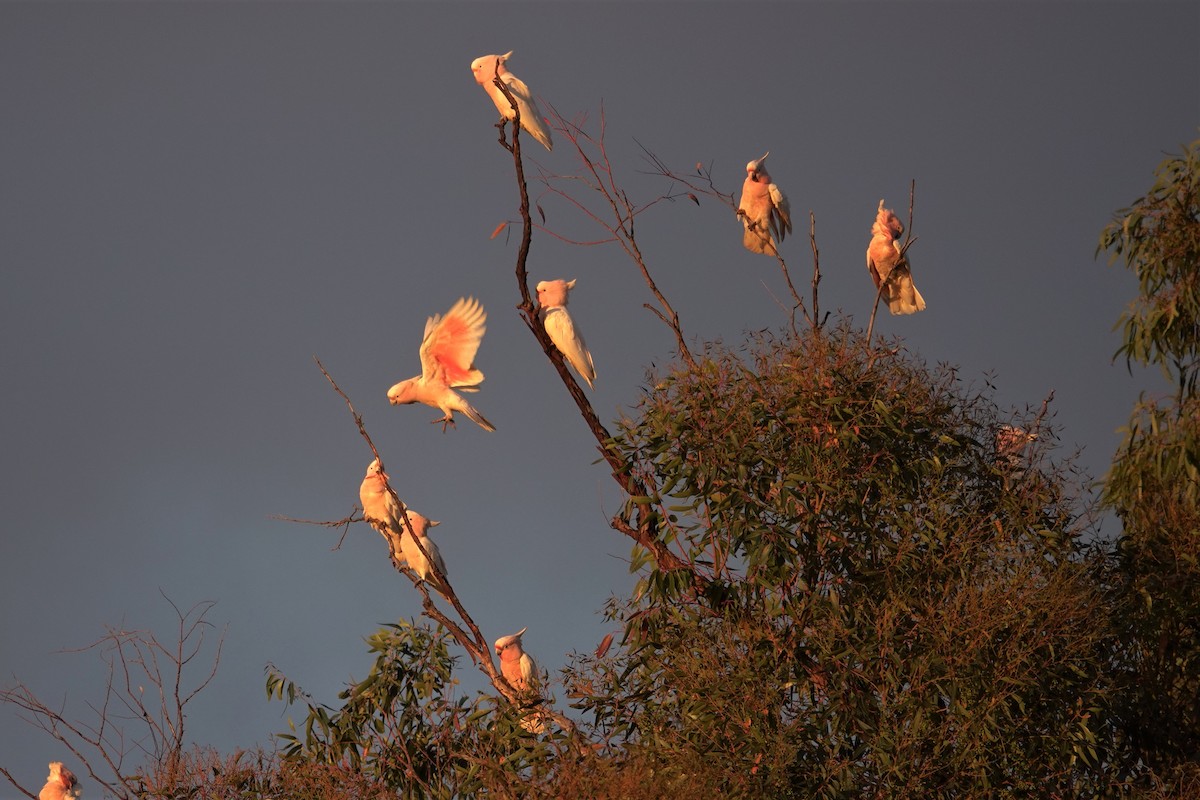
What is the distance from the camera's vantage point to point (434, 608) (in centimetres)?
520

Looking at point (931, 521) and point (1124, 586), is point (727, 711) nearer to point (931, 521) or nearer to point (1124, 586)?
point (931, 521)

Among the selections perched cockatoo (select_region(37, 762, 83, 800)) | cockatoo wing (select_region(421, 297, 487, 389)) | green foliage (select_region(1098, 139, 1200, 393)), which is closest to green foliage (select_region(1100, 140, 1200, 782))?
green foliage (select_region(1098, 139, 1200, 393))

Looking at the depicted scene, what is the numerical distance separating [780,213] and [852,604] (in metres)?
2.63

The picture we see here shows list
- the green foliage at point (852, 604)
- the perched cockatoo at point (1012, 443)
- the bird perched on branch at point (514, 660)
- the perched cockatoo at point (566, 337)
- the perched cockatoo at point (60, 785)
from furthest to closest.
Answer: the perched cockatoo at point (60, 785), the bird perched on branch at point (514, 660), the perched cockatoo at point (566, 337), the perched cockatoo at point (1012, 443), the green foliage at point (852, 604)

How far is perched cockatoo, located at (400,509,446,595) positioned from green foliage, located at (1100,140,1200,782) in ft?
8.49

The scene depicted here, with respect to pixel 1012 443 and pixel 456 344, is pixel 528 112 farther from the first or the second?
pixel 1012 443

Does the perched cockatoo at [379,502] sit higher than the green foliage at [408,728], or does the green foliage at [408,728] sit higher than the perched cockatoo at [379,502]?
the perched cockatoo at [379,502]

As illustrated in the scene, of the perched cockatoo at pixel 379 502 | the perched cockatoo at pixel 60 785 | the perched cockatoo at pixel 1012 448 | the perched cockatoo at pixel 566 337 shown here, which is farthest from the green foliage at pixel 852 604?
the perched cockatoo at pixel 60 785

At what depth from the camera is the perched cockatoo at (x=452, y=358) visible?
17.6 feet

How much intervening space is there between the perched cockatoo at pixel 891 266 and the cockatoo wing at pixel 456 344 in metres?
1.88

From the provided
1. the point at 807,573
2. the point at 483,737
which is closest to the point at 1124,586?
the point at 807,573

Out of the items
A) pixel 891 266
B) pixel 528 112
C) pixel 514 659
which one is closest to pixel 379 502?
pixel 514 659

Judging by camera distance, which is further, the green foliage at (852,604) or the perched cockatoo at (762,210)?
the perched cockatoo at (762,210)

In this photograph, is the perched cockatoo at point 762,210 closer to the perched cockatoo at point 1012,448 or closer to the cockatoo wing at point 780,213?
the cockatoo wing at point 780,213
